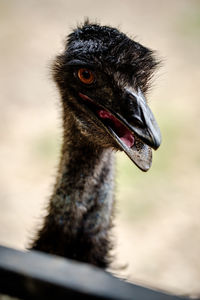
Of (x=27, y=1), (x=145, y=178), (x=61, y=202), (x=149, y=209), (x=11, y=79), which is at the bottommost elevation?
(x=61, y=202)

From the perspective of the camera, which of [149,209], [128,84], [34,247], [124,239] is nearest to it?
[128,84]

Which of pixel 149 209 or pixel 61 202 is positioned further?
pixel 149 209

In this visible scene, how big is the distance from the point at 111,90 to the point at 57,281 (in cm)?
99

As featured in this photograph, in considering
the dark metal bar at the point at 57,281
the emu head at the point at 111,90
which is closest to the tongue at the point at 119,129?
the emu head at the point at 111,90

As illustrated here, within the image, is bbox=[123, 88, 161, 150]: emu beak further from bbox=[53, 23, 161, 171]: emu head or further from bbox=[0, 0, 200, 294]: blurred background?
bbox=[0, 0, 200, 294]: blurred background

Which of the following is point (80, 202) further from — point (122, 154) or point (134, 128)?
point (122, 154)

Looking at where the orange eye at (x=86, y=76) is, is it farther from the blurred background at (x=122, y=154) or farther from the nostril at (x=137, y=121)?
the blurred background at (x=122, y=154)

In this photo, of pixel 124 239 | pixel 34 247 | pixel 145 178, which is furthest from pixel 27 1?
pixel 34 247

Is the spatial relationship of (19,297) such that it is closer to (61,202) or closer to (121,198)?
(61,202)

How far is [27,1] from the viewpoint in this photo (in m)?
6.86

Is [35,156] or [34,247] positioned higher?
[35,156]

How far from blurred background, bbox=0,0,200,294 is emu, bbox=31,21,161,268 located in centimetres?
29

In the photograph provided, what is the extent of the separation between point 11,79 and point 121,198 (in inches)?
88.3

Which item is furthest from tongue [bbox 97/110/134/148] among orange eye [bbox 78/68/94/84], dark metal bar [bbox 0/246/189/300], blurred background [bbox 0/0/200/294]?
dark metal bar [bbox 0/246/189/300]
